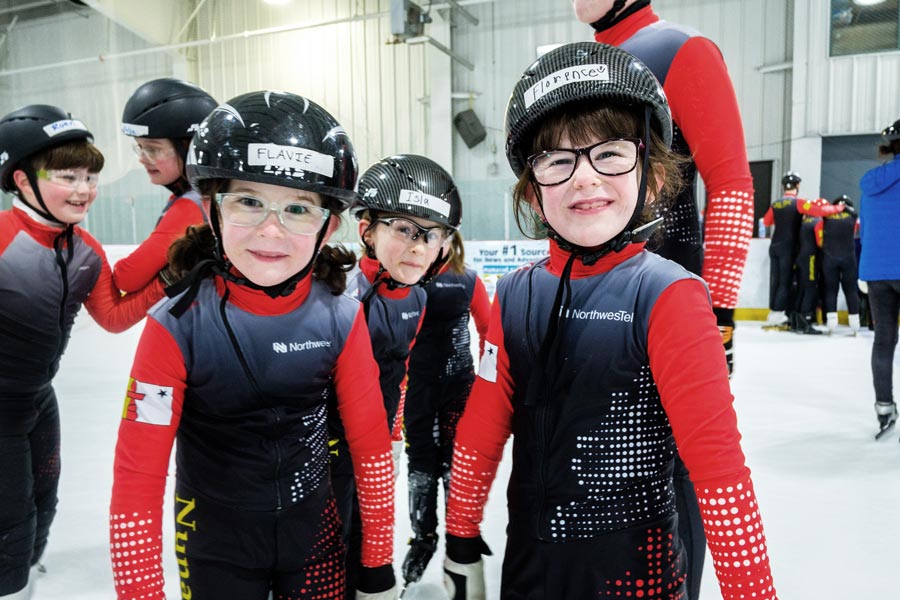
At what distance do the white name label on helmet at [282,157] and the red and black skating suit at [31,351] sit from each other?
1152 mm

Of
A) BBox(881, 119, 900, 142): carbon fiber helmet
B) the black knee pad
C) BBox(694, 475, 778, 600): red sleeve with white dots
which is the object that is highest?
BBox(881, 119, 900, 142): carbon fiber helmet

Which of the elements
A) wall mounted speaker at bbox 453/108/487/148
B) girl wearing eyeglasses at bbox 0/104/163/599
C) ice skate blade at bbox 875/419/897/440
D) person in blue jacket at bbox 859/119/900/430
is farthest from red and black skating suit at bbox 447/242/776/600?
wall mounted speaker at bbox 453/108/487/148

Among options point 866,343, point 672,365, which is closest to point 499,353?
point 672,365

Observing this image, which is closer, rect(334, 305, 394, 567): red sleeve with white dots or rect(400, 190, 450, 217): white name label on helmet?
rect(334, 305, 394, 567): red sleeve with white dots

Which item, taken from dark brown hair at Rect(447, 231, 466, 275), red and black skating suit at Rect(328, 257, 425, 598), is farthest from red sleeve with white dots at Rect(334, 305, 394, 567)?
dark brown hair at Rect(447, 231, 466, 275)

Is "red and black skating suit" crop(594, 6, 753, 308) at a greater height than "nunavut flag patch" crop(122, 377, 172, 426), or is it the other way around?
"red and black skating suit" crop(594, 6, 753, 308)

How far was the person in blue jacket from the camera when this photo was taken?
3508mm

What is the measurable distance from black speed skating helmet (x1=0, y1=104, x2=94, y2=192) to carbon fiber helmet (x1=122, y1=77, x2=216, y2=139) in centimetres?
19

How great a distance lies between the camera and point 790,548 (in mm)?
2451

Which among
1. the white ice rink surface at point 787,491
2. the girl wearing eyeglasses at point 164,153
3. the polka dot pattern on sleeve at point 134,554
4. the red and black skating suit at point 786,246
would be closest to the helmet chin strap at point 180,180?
the girl wearing eyeglasses at point 164,153

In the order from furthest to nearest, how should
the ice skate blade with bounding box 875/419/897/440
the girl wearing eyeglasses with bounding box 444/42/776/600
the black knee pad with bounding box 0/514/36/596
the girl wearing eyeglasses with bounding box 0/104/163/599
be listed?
the ice skate blade with bounding box 875/419/897/440, the girl wearing eyeglasses with bounding box 0/104/163/599, the black knee pad with bounding box 0/514/36/596, the girl wearing eyeglasses with bounding box 444/42/776/600

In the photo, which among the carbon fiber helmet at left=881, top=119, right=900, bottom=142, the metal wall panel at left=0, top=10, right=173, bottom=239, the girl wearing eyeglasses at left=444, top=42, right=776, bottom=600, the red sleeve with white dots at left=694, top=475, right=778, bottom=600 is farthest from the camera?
the metal wall panel at left=0, top=10, right=173, bottom=239

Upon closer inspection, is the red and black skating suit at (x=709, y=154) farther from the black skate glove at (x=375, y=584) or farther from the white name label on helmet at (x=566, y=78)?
the black skate glove at (x=375, y=584)

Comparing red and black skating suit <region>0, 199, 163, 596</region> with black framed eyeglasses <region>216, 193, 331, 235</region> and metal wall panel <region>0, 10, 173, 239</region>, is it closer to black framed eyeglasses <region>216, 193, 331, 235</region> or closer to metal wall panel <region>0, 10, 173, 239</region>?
black framed eyeglasses <region>216, 193, 331, 235</region>
